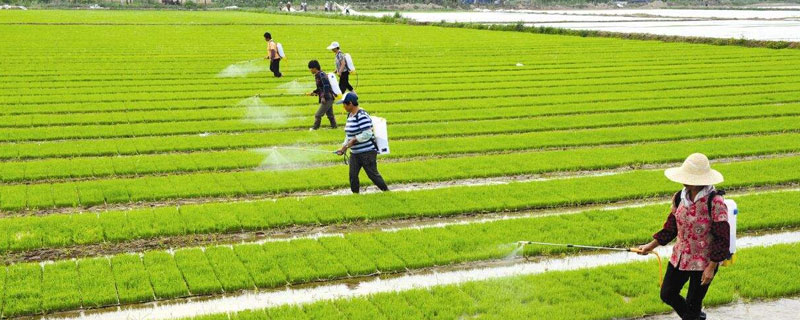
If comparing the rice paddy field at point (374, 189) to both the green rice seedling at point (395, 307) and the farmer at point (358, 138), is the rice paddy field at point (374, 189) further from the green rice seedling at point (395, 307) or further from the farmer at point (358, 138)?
the farmer at point (358, 138)

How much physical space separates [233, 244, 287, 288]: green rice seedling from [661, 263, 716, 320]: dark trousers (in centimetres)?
436

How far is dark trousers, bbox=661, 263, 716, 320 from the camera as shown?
755 centimetres

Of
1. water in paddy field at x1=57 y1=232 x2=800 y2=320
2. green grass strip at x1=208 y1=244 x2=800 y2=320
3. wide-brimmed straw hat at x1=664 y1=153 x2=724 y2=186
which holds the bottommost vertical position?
water in paddy field at x1=57 y1=232 x2=800 y2=320

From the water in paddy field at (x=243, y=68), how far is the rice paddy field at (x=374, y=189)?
0.94 meters

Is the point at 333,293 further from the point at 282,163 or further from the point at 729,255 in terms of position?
the point at 282,163

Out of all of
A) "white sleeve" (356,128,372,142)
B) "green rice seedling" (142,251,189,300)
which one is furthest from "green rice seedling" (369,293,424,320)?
"white sleeve" (356,128,372,142)

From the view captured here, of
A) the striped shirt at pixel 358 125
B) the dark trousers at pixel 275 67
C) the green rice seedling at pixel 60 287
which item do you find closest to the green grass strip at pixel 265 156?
the striped shirt at pixel 358 125

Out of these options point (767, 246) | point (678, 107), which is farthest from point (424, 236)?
point (678, 107)

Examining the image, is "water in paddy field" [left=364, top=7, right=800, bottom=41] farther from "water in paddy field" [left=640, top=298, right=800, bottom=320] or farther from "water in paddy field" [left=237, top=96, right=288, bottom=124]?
"water in paddy field" [left=640, top=298, right=800, bottom=320]

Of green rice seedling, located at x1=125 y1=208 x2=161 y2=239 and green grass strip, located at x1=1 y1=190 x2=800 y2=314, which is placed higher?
green grass strip, located at x1=1 y1=190 x2=800 y2=314

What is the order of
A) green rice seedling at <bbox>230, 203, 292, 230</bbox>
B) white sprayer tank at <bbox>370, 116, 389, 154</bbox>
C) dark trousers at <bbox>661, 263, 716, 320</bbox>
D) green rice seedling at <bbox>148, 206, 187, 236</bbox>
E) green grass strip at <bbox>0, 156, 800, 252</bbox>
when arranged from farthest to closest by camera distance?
1. white sprayer tank at <bbox>370, 116, 389, 154</bbox>
2. green rice seedling at <bbox>230, 203, 292, 230</bbox>
3. green rice seedling at <bbox>148, 206, 187, 236</bbox>
4. green grass strip at <bbox>0, 156, 800, 252</bbox>
5. dark trousers at <bbox>661, 263, 716, 320</bbox>

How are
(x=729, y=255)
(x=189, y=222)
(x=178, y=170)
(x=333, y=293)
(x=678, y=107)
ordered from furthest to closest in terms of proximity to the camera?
(x=678, y=107)
(x=178, y=170)
(x=189, y=222)
(x=333, y=293)
(x=729, y=255)

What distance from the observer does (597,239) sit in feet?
37.1

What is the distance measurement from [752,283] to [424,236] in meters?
4.18
